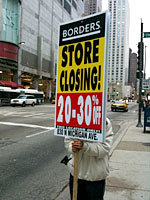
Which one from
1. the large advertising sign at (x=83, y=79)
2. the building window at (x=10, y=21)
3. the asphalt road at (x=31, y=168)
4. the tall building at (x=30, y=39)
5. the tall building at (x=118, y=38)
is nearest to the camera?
the large advertising sign at (x=83, y=79)

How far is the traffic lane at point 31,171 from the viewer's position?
478 centimetres

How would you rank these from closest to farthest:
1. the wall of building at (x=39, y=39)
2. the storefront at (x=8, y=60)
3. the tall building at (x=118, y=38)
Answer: the storefront at (x=8, y=60), the wall of building at (x=39, y=39), the tall building at (x=118, y=38)

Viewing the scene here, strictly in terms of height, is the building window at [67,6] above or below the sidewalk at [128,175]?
above

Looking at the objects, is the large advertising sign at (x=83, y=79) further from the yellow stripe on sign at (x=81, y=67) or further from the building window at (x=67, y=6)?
the building window at (x=67, y=6)

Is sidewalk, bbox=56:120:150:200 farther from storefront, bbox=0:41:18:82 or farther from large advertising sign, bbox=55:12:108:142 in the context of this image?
storefront, bbox=0:41:18:82

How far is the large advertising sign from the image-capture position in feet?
8.40

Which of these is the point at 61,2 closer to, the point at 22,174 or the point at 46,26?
the point at 46,26

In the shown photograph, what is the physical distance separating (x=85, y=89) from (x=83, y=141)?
0.57m

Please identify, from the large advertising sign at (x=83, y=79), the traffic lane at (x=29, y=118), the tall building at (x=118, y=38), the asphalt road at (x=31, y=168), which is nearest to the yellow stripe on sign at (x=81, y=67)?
the large advertising sign at (x=83, y=79)

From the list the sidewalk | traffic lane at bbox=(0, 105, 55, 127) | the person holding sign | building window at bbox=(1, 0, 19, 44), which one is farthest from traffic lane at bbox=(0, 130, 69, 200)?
building window at bbox=(1, 0, 19, 44)

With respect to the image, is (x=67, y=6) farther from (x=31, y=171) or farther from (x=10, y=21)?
(x=31, y=171)

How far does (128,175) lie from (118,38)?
639ft

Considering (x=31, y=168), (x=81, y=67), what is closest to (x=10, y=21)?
(x=31, y=168)

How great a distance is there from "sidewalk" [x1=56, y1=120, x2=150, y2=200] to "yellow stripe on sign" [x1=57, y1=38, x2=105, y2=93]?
8.25ft
